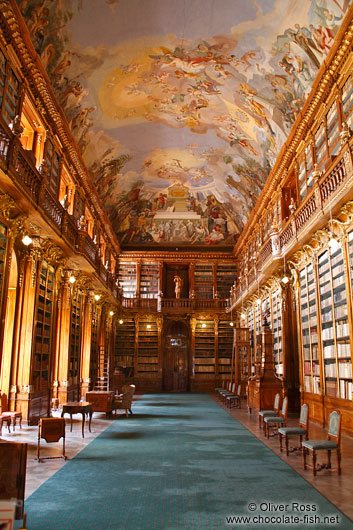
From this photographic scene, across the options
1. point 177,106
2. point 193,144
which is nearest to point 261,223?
point 193,144

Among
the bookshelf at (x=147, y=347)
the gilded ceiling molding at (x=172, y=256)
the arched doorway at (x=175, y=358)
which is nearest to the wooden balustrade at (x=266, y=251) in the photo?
the gilded ceiling molding at (x=172, y=256)

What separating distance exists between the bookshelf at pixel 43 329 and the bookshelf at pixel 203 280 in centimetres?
1239

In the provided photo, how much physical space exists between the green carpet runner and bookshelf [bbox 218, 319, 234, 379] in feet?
47.4

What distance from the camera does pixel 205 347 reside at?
22500 mm

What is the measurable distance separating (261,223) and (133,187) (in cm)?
682

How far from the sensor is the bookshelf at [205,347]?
73.1ft

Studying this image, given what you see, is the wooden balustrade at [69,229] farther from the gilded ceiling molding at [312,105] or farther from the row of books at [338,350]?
the row of books at [338,350]

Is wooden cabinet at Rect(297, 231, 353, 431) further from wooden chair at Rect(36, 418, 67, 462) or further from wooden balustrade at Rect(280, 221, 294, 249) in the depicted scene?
wooden chair at Rect(36, 418, 67, 462)

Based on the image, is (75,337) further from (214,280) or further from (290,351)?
(214,280)

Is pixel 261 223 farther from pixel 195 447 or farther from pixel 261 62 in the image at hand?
pixel 195 447

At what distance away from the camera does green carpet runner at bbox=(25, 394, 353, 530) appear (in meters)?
3.82

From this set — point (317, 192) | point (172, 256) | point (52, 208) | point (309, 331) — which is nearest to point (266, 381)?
point (309, 331)

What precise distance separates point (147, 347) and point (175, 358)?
173 cm

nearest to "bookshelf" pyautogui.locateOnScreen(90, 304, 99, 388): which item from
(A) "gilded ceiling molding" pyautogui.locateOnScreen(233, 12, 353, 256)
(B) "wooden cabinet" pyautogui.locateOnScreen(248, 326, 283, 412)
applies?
(B) "wooden cabinet" pyautogui.locateOnScreen(248, 326, 283, 412)
